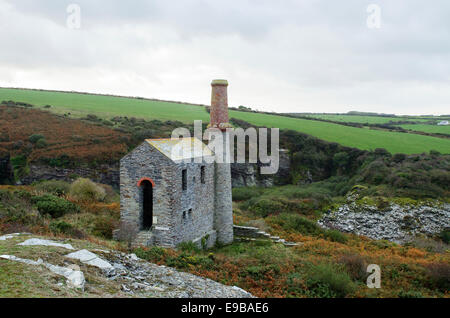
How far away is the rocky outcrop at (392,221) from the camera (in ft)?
78.8

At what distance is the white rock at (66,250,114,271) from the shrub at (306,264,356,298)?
6.44 meters

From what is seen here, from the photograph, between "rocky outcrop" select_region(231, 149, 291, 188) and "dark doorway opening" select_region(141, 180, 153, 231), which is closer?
"dark doorway opening" select_region(141, 180, 153, 231)

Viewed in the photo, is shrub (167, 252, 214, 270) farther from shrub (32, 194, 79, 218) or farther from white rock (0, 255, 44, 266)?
shrub (32, 194, 79, 218)

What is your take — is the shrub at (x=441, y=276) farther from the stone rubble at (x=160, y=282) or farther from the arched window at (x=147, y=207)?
the arched window at (x=147, y=207)

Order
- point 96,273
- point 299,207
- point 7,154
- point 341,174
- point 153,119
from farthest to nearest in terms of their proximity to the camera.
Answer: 1. point 153,119
2. point 341,174
3. point 7,154
4. point 299,207
5. point 96,273

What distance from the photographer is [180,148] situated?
15.9 m

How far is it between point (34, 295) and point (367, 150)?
44036mm

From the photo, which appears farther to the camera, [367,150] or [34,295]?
[367,150]

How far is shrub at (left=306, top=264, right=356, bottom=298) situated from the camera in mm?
11336

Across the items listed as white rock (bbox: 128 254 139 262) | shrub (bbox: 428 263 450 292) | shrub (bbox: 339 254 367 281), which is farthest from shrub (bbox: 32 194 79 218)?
shrub (bbox: 428 263 450 292)

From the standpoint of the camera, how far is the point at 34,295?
6770 millimetres

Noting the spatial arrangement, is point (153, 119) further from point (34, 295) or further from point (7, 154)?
point (34, 295)

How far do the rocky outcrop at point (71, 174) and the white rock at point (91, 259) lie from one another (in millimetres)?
23408
